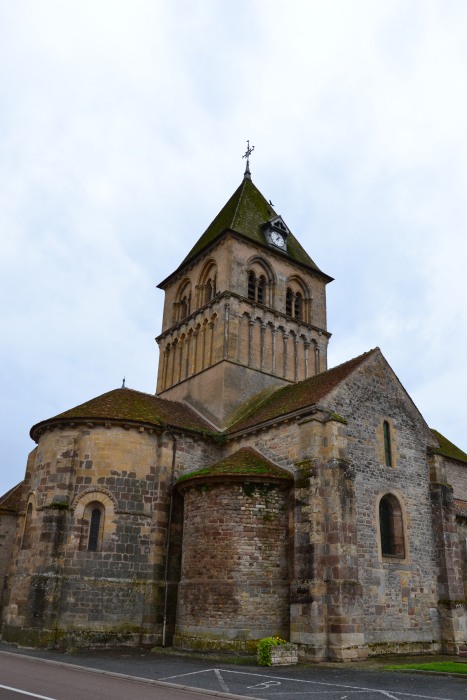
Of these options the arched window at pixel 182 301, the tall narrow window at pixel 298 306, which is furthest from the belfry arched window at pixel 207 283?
the tall narrow window at pixel 298 306

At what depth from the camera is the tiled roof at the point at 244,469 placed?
60.2 ft

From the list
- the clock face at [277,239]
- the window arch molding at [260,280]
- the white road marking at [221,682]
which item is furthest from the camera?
the clock face at [277,239]

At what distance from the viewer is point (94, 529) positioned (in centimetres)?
1914

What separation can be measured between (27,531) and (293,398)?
35.8ft

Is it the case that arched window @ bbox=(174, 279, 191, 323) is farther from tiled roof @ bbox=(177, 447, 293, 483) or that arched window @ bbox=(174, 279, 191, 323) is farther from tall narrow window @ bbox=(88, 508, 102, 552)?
tall narrow window @ bbox=(88, 508, 102, 552)

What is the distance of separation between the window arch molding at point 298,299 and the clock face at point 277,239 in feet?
6.47

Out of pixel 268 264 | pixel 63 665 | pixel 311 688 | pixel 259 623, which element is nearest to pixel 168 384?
pixel 268 264

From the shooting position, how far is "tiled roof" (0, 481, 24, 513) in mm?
25375

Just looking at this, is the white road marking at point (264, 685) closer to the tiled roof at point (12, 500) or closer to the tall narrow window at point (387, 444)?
the tall narrow window at point (387, 444)

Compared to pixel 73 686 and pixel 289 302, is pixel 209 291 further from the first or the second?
pixel 73 686

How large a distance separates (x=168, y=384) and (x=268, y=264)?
834 cm

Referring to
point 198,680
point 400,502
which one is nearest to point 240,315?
point 400,502

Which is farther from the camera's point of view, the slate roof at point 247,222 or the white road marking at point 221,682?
the slate roof at point 247,222

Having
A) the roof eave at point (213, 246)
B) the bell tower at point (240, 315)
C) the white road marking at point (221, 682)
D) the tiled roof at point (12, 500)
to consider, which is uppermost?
the roof eave at point (213, 246)
